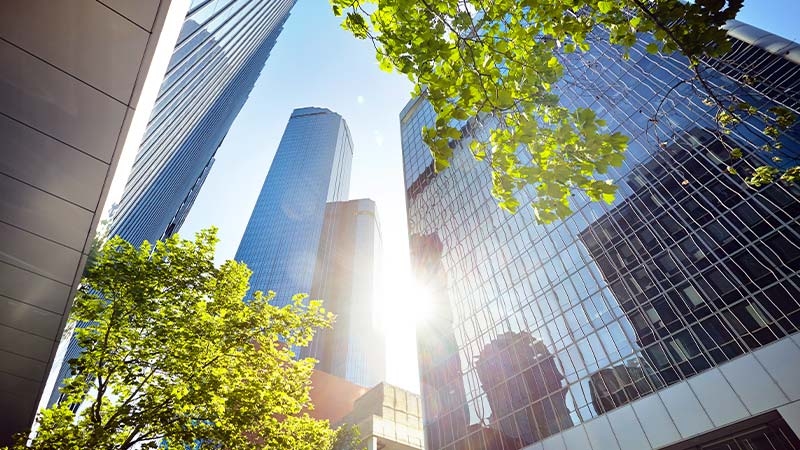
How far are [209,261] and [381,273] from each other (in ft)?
Result: 461

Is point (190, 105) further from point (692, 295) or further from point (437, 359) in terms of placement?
point (692, 295)

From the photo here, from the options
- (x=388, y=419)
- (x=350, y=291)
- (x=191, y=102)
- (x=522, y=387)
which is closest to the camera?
(x=522, y=387)

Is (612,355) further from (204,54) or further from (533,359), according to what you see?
(204,54)

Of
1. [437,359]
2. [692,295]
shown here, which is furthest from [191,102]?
[692,295]

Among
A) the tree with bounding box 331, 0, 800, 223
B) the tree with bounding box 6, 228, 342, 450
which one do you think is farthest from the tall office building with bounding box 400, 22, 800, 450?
the tree with bounding box 6, 228, 342, 450

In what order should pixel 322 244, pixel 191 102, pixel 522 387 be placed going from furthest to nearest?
1. pixel 322 244
2. pixel 191 102
3. pixel 522 387

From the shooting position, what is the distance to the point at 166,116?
27188mm

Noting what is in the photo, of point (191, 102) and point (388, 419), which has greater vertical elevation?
point (191, 102)

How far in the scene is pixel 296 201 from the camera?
140 m

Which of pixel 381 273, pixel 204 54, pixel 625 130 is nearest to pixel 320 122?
pixel 381 273

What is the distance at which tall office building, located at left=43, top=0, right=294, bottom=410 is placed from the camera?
25719 mm

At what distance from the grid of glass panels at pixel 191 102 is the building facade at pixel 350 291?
67.0 metres

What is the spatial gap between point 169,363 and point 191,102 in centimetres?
3520

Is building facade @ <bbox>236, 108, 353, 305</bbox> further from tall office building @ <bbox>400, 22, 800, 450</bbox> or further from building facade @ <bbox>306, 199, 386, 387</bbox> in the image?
tall office building @ <bbox>400, 22, 800, 450</bbox>
